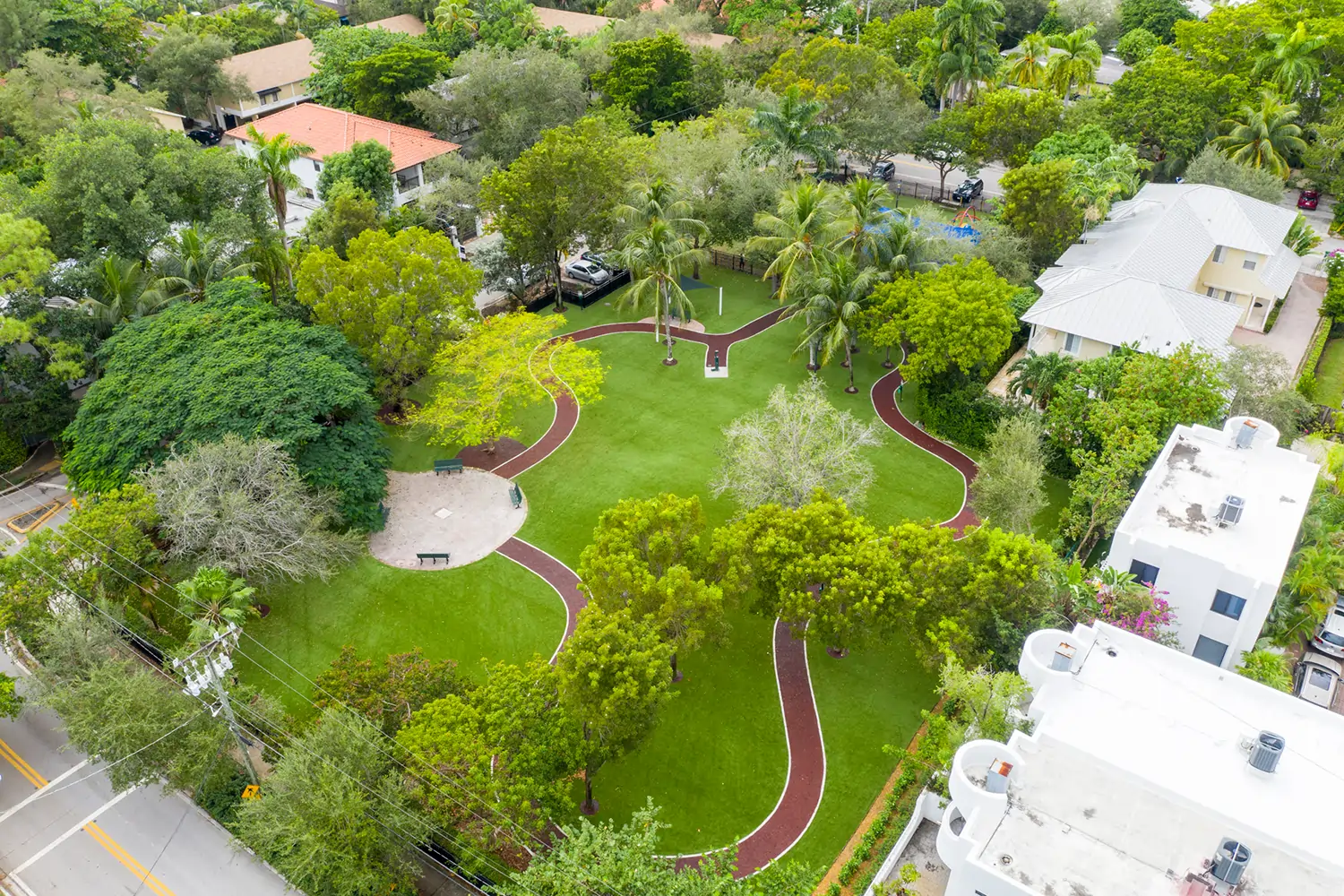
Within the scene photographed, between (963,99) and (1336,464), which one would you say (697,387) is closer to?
(1336,464)

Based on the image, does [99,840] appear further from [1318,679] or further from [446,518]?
[1318,679]

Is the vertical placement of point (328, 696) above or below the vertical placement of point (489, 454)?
above

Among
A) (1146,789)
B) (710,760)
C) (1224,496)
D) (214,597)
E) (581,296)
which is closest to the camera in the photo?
(1146,789)

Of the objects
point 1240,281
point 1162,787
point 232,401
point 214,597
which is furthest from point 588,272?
point 1162,787

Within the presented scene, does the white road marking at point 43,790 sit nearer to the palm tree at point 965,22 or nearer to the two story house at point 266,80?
the two story house at point 266,80

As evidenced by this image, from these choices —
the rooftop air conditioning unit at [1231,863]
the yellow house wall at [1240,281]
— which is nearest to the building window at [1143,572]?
the rooftop air conditioning unit at [1231,863]

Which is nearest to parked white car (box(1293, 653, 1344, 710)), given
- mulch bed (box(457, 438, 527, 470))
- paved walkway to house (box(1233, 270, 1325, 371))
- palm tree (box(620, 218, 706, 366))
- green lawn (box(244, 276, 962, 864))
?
green lawn (box(244, 276, 962, 864))
